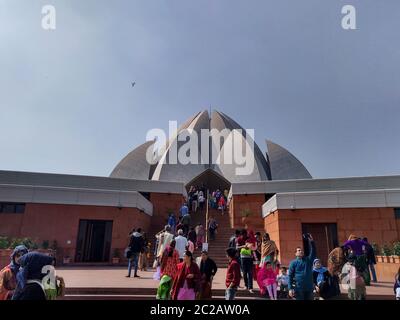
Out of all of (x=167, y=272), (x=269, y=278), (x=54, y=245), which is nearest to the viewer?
(x=167, y=272)

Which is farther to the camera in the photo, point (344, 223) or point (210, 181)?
point (210, 181)

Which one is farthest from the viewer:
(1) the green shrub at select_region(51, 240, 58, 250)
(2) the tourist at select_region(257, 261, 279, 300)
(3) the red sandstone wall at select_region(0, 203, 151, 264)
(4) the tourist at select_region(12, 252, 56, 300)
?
(3) the red sandstone wall at select_region(0, 203, 151, 264)

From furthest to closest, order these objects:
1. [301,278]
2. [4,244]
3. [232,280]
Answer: [4,244] < [232,280] < [301,278]

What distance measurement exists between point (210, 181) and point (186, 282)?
21371mm

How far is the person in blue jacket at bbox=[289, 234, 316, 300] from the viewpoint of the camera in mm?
3873

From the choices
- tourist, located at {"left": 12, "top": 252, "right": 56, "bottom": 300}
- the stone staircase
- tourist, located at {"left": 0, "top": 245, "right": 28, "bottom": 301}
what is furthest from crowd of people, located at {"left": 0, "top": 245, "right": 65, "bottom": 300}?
the stone staircase

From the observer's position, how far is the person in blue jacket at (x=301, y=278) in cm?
387

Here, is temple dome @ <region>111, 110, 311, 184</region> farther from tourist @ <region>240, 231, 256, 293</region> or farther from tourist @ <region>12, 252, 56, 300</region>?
tourist @ <region>12, 252, 56, 300</region>

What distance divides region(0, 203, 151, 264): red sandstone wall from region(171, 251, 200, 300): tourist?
735 cm

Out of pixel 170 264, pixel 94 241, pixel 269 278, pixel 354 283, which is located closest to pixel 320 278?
pixel 354 283

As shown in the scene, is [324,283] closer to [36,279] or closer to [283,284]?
[283,284]

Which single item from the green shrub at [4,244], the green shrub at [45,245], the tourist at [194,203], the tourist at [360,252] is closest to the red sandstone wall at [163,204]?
the tourist at [194,203]

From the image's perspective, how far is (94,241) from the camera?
1031 cm
